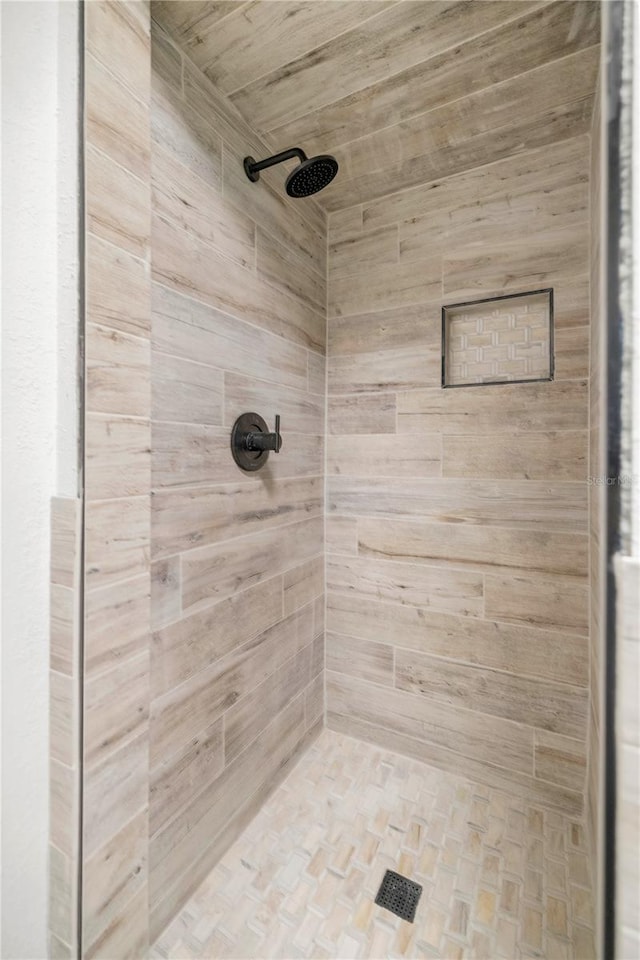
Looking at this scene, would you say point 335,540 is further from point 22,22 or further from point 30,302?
point 22,22

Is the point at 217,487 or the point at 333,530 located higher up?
the point at 217,487

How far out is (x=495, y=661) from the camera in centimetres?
140

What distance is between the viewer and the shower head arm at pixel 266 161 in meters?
1.10

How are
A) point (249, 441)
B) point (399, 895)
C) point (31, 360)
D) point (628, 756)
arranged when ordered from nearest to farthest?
point (628, 756), point (31, 360), point (399, 895), point (249, 441)

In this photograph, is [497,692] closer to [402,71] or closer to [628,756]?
[628,756]

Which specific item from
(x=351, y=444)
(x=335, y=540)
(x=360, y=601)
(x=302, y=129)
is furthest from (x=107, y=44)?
(x=360, y=601)

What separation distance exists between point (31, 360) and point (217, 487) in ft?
1.68

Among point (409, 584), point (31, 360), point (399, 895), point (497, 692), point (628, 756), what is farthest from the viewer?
point (409, 584)

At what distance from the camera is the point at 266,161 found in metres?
1.14

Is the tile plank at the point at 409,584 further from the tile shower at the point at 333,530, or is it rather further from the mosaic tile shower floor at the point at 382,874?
the mosaic tile shower floor at the point at 382,874

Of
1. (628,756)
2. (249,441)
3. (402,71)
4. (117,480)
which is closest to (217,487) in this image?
(249,441)

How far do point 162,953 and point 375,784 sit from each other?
73 cm

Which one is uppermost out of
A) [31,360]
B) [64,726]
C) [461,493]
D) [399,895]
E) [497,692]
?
[31,360]

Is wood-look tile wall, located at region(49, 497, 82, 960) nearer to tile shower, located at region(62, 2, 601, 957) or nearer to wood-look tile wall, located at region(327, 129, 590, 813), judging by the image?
tile shower, located at region(62, 2, 601, 957)
